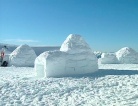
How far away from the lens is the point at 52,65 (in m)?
14.5

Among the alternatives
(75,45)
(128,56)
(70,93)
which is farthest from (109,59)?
(70,93)

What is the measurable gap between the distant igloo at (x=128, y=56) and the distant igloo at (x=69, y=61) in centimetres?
1403

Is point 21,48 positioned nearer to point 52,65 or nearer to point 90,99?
point 52,65

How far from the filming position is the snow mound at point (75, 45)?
16.0m

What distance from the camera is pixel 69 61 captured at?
49.9 ft

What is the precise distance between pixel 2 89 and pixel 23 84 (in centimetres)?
119

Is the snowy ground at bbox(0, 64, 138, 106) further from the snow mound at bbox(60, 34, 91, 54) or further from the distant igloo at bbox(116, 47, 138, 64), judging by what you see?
the distant igloo at bbox(116, 47, 138, 64)

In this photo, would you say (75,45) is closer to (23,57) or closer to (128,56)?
(23,57)

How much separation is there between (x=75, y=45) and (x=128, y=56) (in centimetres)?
1503

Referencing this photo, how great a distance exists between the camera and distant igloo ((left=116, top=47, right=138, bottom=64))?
29.1m

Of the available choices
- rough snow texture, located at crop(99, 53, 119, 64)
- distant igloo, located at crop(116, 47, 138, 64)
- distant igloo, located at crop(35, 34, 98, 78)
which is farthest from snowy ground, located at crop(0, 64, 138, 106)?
distant igloo, located at crop(116, 47, 138, 64)

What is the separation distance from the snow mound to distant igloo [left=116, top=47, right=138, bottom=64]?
14.0 m

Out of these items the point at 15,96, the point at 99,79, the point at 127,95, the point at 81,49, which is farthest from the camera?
the point at 81,49

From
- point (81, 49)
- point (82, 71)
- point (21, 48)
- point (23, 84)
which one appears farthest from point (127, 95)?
point (21, 48)
